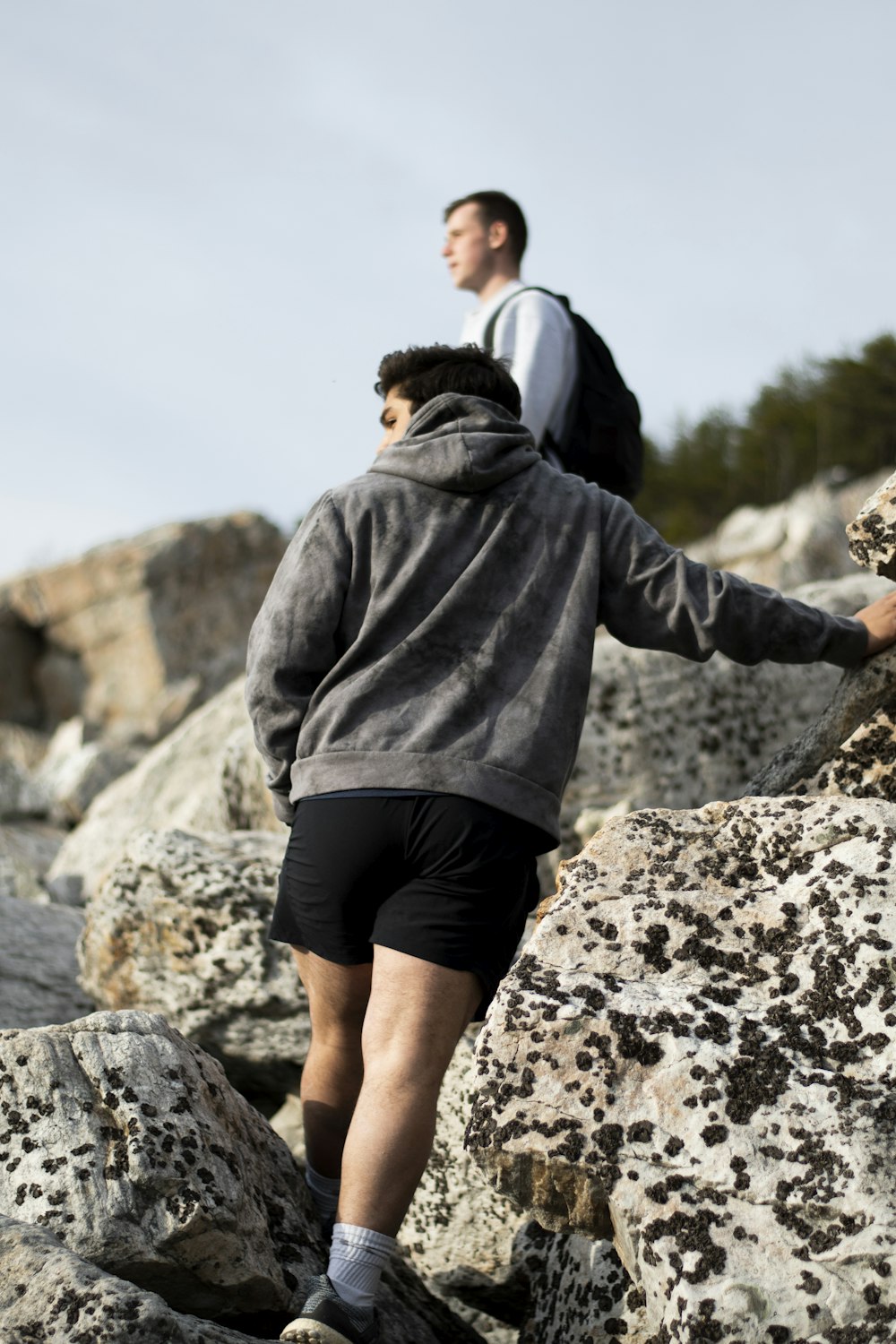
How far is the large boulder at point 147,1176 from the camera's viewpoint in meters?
3.10

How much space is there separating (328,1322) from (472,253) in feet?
13.4

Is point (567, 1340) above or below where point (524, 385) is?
below

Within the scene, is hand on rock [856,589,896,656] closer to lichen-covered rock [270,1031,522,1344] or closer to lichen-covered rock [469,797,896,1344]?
lichen-covered rock [469,797,896,1344]

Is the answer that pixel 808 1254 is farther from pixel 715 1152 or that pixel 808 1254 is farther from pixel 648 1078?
pixel 648 1078

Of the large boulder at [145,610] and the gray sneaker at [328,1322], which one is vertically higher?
the large boulder at [145,610]

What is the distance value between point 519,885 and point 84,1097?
1192mm

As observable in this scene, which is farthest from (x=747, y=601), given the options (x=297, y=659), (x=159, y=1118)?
(x=159, y=1118)

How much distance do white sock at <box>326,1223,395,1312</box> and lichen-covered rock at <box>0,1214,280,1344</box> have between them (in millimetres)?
377

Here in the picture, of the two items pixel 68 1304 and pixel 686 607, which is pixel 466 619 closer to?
pixel 686 607

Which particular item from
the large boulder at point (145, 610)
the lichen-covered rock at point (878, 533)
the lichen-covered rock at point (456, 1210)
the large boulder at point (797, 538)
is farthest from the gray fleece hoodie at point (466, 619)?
the large boulder at point (145, 610)

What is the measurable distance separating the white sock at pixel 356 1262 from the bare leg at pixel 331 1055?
61 centimetres

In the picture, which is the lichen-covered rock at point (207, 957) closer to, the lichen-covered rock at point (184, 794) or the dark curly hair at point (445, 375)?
the lichen-covered rock at point (184, 794)

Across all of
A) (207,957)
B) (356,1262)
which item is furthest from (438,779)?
(207,957)

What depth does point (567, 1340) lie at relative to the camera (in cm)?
333
